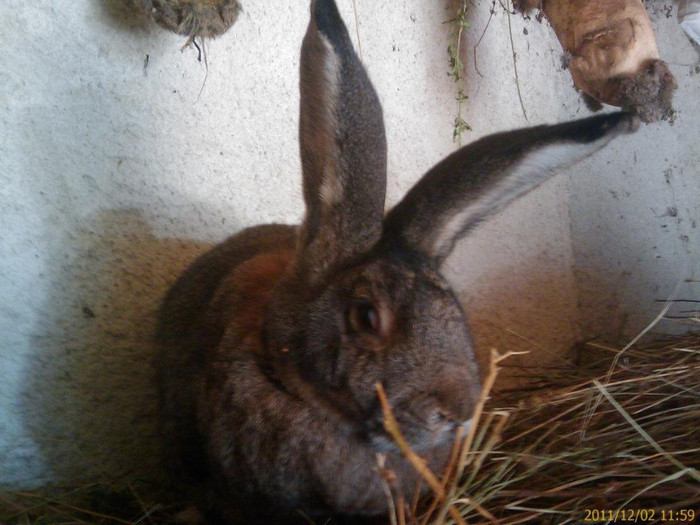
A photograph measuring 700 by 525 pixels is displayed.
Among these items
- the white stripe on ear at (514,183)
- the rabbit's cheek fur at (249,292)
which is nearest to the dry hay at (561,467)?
the white stripe on ear at (514,183)

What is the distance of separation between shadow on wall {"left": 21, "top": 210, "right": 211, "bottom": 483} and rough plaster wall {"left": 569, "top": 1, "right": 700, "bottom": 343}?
7.84 feet

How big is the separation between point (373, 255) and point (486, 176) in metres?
0.39

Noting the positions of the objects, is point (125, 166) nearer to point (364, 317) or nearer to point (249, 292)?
point (249, 292)

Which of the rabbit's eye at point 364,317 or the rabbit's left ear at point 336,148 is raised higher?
the rabbit's left ear at point 336,148

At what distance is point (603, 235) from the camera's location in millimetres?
3236

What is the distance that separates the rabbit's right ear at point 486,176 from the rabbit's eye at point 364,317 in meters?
0.22

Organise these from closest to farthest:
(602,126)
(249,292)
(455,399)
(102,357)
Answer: (455,399) < (602,126) < (249,292) < (102,357)

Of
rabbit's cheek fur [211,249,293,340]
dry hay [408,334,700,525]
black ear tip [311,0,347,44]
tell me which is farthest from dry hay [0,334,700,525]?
black ear tip [311,0,347,44]

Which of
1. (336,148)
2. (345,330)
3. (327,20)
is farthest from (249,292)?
(327,20)

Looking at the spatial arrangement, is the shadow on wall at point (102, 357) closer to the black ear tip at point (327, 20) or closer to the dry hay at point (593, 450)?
the black ear tip at point (327, 20)

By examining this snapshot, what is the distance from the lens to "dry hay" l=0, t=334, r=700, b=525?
1.57 meters

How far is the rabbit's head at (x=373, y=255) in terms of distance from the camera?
139cm

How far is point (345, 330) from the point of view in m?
1.46

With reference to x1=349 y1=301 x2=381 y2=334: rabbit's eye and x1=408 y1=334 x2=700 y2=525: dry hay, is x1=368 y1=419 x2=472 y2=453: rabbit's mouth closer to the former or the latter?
x1=408 y1=334 x2=700 y2=525: dry hay
